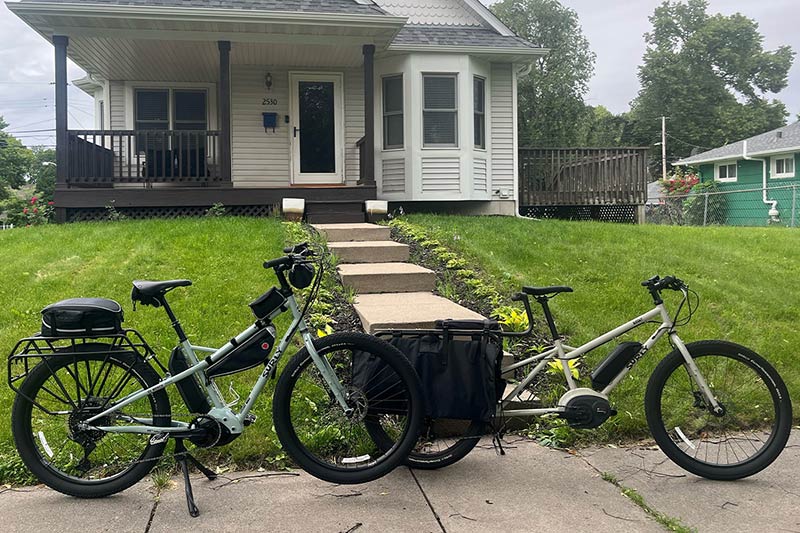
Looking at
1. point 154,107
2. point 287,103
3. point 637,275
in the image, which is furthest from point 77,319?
point 154,107

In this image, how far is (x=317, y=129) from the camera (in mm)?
12219

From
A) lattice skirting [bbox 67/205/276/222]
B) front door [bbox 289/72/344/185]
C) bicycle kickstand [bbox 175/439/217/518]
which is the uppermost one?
front door [bbox 289/72/344/185]

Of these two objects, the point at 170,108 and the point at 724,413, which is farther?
the point at 170,108

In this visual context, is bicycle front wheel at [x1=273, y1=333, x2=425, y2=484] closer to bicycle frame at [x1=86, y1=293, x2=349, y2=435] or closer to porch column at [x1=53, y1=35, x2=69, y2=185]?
bicycle frame at [x1=86, y1=293, x2=349, y2=435]

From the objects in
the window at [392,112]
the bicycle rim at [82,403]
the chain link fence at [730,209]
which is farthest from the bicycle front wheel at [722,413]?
the chain link fence at [730,209]

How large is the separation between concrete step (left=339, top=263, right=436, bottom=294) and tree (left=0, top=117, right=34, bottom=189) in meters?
47.7

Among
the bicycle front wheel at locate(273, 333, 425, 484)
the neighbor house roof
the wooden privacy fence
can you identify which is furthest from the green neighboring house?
the bicycle front wheel at locate(273, 333, 425, 484)

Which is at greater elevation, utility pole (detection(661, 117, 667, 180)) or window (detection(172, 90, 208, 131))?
utility pole (detection(661, 117, 667, 180))

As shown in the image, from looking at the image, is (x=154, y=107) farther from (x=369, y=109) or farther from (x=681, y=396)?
(x=681, y=396)

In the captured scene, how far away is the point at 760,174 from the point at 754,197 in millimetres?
2303

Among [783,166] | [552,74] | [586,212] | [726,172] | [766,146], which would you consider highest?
[552,74]

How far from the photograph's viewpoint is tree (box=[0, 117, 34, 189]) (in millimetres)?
46406

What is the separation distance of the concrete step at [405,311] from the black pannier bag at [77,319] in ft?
5.42

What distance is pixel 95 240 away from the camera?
24.4 feet
